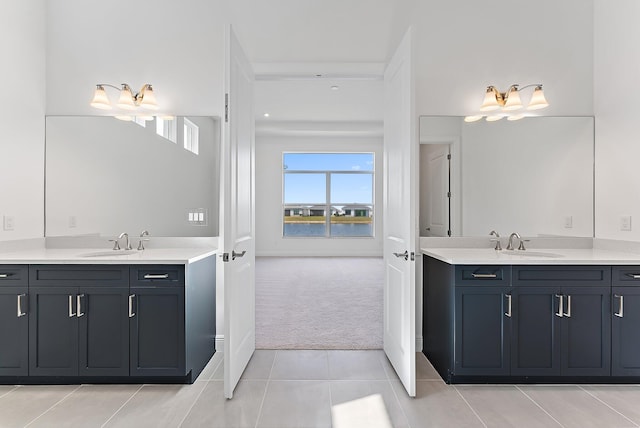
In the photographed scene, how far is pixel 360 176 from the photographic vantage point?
9.80 m

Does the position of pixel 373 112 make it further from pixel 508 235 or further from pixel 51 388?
pixel 51 388

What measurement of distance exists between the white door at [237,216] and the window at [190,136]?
21.8 inches

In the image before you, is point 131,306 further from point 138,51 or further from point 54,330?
point 138,51

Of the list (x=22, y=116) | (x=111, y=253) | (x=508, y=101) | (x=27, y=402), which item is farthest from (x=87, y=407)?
(x=508, y=101)

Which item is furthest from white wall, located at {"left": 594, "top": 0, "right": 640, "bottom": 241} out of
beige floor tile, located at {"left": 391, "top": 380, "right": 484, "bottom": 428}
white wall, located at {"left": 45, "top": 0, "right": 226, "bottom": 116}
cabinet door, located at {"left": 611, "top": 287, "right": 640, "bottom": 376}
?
white wall, located at {"left": 45, "top": 0, "right": 226, "bottom": 116}

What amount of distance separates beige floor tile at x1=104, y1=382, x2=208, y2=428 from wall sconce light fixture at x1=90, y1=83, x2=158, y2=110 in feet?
7.28

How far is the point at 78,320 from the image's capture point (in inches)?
97.6

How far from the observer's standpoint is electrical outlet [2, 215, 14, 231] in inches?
109

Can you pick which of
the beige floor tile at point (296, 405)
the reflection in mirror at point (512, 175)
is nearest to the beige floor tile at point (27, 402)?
the beige floor tile at point (296, 405)

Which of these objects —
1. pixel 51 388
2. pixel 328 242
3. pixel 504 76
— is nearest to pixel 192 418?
pixel 51 388

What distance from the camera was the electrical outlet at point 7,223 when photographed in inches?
109

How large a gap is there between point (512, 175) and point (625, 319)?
1.35 meters

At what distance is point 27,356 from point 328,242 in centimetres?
741

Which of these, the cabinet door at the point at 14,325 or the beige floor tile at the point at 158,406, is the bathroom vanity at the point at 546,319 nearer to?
the beige floor tile at the point at 158,406
